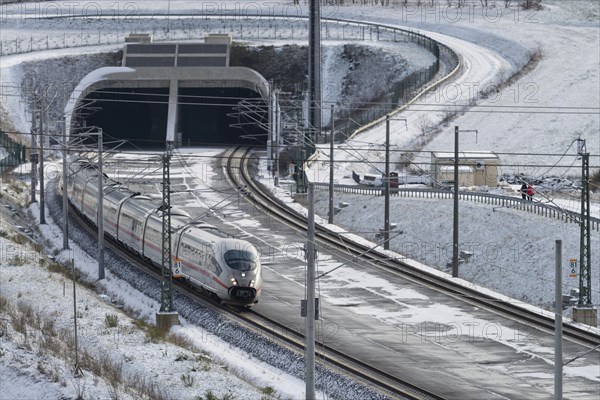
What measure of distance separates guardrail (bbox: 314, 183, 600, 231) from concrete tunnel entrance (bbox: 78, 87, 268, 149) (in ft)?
108

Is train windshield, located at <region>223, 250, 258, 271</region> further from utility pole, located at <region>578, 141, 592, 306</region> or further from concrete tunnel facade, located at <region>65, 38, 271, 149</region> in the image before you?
concrete tunnel facade, located at <region>65, 38, 271, 149</region>

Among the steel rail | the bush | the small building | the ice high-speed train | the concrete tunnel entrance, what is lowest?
the steel rail

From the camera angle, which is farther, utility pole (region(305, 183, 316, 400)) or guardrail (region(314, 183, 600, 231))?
guardrail (region(314, 183, 600, 231))

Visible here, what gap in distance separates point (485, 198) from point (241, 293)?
2569cm

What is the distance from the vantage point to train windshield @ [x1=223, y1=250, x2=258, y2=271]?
155 feet

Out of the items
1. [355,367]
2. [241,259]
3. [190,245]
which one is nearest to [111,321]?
[241,259]

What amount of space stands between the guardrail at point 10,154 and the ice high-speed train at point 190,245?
22.8 metres

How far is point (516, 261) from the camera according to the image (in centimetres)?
6016

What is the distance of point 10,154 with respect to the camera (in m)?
90.9

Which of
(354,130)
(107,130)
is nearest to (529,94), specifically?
(354,130)

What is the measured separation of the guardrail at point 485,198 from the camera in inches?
2377

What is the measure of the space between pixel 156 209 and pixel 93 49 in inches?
2536

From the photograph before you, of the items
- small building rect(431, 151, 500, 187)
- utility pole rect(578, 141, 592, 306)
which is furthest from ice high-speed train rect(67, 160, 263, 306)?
small building rect(431, 151, 500, 187)

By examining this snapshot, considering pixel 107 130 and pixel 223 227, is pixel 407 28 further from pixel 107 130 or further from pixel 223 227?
pixel 223 227
